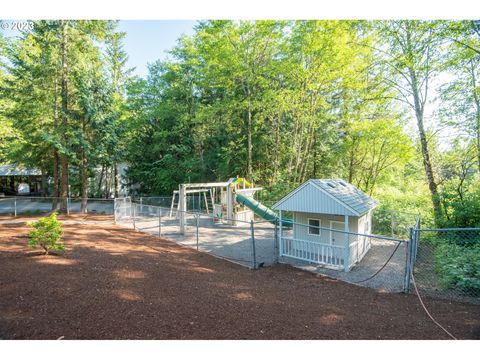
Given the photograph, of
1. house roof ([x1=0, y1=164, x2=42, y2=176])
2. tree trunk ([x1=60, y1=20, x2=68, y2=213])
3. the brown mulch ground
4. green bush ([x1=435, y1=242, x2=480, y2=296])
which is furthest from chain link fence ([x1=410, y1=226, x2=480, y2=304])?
house roof ([x1=0, y1=164, x2=42, y2=176])

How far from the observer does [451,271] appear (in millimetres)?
6164

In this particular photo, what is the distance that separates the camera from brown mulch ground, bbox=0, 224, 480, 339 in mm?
3551

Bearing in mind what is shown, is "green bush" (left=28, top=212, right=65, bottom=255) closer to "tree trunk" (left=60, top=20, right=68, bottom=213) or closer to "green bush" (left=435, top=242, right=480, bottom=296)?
"green bush" (left=435, top=242, right=480, bottom=296)

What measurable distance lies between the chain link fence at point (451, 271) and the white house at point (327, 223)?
5.76 feet

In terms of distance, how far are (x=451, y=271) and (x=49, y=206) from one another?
24564 millimetres

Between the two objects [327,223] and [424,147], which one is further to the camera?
[424,147]

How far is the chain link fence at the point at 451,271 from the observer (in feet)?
18.8

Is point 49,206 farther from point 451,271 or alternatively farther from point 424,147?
point 424,147

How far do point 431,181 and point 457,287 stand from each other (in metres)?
6.48

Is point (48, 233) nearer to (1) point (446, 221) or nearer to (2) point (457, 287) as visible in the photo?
(2) point (457, 287)

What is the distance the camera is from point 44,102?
52.0ft

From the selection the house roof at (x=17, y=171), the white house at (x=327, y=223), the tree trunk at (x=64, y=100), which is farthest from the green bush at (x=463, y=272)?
the house roof at (x=17, y=171)

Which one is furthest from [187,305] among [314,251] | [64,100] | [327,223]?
[64,100]

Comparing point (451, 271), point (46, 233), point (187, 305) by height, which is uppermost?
point (46, 233)
